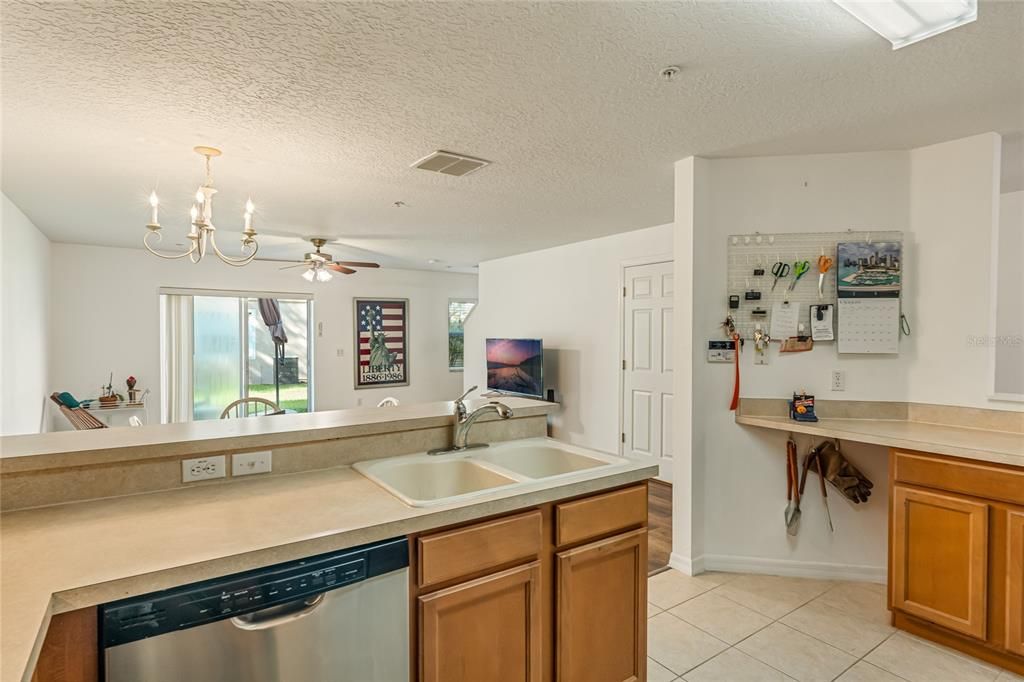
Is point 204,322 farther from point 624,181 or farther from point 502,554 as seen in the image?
point 502,554

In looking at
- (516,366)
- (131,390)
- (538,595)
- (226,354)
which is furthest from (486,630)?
(226,354)

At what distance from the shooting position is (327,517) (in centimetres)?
134

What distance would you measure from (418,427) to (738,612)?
185cm

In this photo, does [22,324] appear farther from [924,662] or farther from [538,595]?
[924,662]

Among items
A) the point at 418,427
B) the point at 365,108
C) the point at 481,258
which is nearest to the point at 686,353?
the point at 418,427

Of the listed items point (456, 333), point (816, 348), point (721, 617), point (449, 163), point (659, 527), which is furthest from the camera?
point (456, 333)

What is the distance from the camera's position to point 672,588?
2.73 meters

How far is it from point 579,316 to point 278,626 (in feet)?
15.5

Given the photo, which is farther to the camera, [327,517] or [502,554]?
[502,554]

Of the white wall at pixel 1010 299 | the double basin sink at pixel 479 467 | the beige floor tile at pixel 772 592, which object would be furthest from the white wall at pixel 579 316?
the double basin sink at pixel 479 467

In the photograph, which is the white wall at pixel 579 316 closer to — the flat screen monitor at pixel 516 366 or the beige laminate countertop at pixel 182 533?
the flat screen monitor at pixel 516 366

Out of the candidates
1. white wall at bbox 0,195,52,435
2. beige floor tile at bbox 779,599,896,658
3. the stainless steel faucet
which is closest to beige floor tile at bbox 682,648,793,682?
beige floor tile at bbox 779,599,896,658

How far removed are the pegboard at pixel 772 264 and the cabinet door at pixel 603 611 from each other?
163 cm

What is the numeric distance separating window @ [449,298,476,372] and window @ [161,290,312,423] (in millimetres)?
2198
